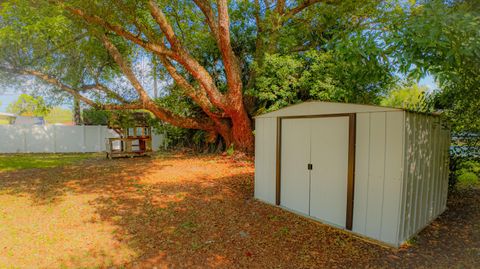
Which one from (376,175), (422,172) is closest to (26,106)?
(376,175)

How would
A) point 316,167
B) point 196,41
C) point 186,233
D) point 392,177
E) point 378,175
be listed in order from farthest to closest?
1. point 196,41
2. point 316,167
3. point 186,233
4. point 378,175
5. point 392,177

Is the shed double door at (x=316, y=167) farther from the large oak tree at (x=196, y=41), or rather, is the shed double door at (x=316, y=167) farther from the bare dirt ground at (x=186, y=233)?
the large oak tree at (x=196, y=41)

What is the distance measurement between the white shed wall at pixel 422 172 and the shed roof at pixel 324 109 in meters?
0.47

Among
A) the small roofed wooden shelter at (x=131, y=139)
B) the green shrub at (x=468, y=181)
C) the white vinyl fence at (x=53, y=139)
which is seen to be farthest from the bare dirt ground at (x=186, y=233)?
the white vinyl fence at (x=53, y=139)

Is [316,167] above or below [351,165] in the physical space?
below

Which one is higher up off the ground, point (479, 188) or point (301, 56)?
point (301, 56)

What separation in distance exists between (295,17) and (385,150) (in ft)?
26.6

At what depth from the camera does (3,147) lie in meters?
13.5

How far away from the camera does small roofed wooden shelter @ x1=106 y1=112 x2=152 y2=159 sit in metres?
11.5

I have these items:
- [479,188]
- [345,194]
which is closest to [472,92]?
[345,194]

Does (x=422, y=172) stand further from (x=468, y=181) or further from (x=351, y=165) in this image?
(x=468, y=181)

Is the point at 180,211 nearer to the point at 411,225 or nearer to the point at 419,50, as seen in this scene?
the point at 411,225

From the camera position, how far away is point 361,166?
379cm

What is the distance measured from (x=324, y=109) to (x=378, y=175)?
1288 mm
